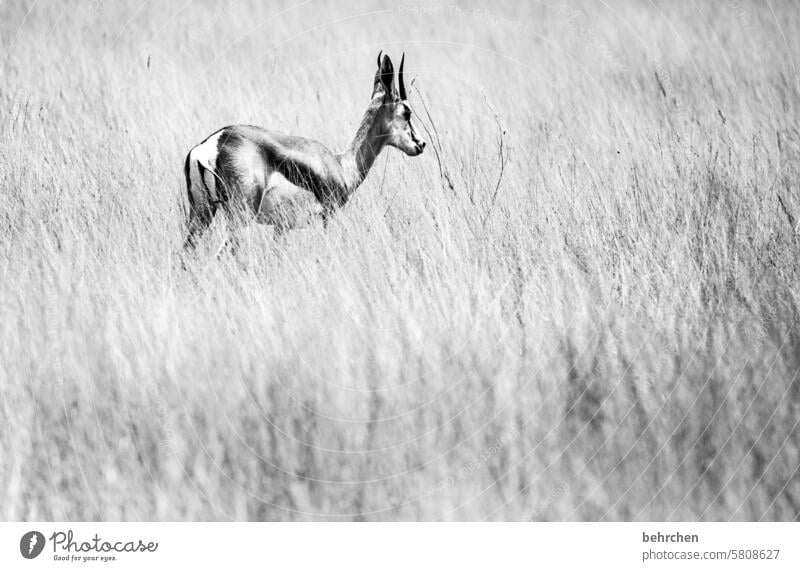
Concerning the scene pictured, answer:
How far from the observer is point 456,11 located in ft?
17.2

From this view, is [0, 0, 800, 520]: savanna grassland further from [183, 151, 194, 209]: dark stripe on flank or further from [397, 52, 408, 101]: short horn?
[397, 52, 408, 101]: short horn

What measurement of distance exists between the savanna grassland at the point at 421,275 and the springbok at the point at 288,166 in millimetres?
132

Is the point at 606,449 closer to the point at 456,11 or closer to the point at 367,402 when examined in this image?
the point at 367,402

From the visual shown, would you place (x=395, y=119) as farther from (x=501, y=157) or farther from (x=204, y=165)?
(x=204, y=165)

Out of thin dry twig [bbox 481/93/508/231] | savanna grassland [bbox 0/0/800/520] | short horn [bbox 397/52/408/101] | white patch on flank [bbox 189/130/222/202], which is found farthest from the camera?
short horn [bbox 397/52/408/101]

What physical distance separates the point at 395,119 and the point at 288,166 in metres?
0.68

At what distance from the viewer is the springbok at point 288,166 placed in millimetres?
4449

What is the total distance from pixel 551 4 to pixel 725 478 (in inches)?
125

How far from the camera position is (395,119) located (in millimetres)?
4910

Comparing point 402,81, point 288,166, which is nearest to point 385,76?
point 402,81

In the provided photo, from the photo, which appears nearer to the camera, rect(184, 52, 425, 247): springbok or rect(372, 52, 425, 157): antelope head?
rect(184, 52, 425, 247): springbok

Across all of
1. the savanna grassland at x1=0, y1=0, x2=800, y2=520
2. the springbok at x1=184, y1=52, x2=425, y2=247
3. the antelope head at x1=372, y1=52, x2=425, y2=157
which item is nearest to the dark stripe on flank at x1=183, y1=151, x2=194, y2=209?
the springbok at x1=184, y1=52, x2=425, y2=247

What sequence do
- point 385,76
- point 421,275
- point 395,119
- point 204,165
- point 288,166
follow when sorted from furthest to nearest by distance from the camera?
point 395,119, point 385,76, point 288,166, point 204,165, point 421,275

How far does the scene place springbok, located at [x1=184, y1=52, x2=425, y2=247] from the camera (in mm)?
4449
